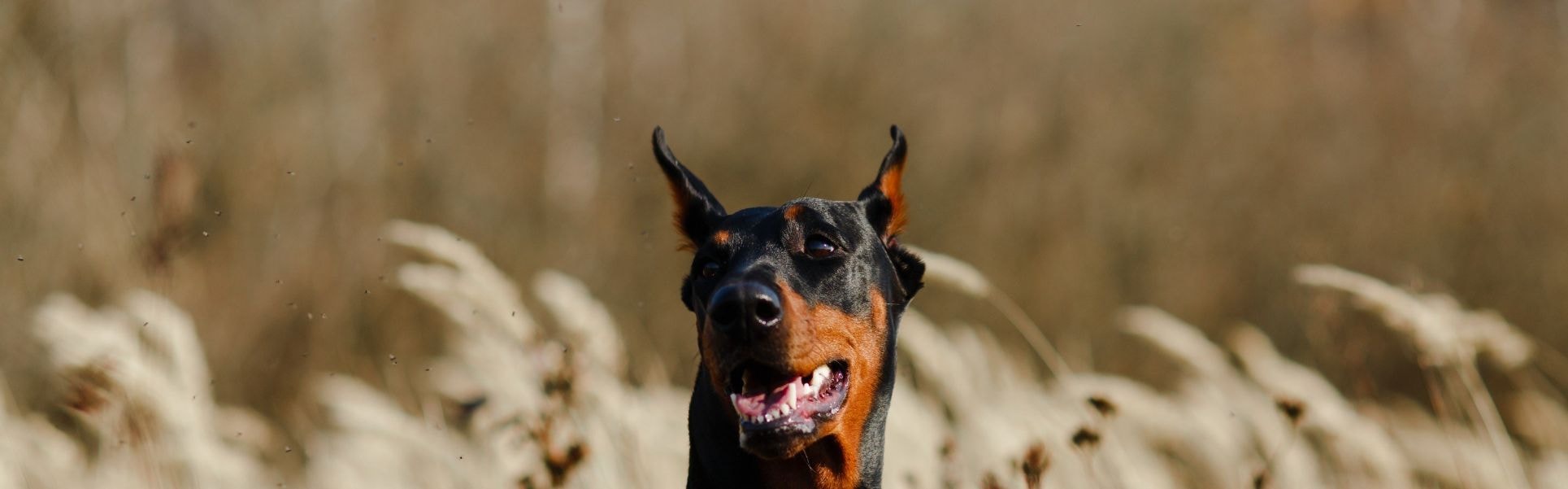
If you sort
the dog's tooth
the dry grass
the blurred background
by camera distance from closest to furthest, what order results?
1. the dog's tooth
2. the dry grass
3. the blurred background

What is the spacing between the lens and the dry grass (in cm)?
391

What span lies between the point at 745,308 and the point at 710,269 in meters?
0.40

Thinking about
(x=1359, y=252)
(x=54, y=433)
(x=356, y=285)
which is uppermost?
(x=356, y=285)

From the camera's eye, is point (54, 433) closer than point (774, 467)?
No

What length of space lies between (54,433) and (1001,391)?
345cm

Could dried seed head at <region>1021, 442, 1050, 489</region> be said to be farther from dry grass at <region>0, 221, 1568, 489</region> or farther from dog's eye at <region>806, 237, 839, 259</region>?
dog's eye at <region>806, 237, 839, 259</region>

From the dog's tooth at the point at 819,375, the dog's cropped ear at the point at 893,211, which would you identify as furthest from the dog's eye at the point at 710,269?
the dog's cropped ear at the point at 893,211

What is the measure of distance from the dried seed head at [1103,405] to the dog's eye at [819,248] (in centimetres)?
67

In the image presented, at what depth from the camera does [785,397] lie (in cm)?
303

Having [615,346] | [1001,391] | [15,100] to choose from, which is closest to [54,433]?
[615,346]

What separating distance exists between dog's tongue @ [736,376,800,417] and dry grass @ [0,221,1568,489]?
0.57 meters

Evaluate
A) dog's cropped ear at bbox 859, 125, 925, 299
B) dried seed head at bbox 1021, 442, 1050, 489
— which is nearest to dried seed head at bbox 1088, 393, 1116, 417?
dried seed head at bbox 1021, 442, 1050, 489

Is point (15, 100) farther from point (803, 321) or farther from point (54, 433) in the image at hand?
point (803, 321)

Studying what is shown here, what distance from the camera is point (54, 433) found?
5.61m
